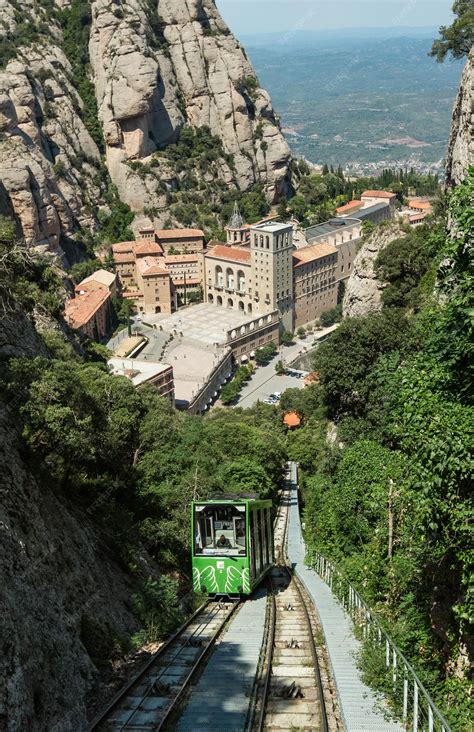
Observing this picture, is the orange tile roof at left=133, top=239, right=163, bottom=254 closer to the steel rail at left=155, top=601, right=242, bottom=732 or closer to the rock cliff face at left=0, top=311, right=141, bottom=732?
the rock cliff face at left=0, top=311, right=141, bottom=732

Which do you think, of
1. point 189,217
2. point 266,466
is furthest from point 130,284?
point 266,466

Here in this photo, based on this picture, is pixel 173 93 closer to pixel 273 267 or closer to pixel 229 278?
pixel 229 278

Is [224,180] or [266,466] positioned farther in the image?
[224,180]

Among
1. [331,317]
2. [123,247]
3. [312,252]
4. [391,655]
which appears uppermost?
[391,655]

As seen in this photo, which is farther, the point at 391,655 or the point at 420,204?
the point at 420,204

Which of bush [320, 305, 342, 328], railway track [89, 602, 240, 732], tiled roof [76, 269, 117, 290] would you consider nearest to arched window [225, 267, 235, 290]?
bush [320, 305, 342, 328]

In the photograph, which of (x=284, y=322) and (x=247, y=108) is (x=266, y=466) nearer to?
(x=284, y=322)

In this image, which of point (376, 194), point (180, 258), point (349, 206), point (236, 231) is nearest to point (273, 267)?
point (236, 231)
